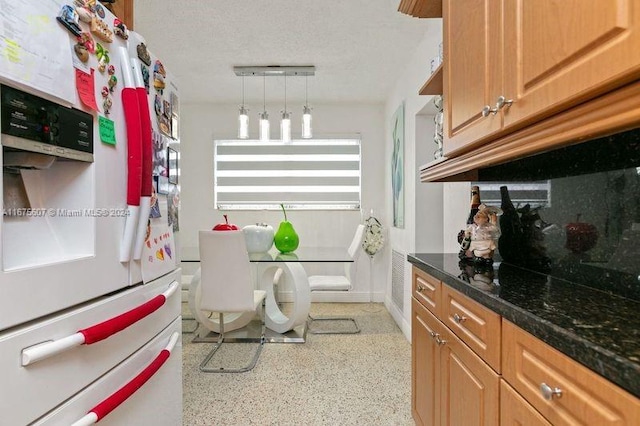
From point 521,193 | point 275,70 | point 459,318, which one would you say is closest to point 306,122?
point 275,70

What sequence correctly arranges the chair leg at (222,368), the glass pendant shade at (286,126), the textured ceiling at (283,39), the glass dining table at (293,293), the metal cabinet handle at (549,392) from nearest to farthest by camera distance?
the metal cabinet handle at (549,392) → the textured ceiling at (283,39) → the chair leg at (222,368) → the glass dining table at (293,293) → the glass pendant shade at (286,126)

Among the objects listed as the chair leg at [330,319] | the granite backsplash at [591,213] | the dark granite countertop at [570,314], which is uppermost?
the granite backsplash at [591,213]

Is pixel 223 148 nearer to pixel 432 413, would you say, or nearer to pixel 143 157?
pixel 143 157

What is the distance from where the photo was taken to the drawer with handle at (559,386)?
1.89 feet

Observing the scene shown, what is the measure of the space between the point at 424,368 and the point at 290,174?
11.0 ft

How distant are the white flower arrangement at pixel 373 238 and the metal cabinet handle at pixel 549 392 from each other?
360 centimetres

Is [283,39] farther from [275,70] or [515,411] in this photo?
[515,411]

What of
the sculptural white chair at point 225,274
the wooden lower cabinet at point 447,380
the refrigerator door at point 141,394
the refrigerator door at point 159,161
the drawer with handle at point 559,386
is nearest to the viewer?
the drawer with handle at point 559,386

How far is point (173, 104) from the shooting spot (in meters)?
1.63

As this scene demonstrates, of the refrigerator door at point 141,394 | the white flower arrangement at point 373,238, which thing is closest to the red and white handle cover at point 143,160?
the refrigerator door at point 141,394

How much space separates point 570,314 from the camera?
2.68 feet

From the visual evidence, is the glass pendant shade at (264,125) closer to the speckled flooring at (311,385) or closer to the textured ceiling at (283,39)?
the textured ceiling at (283,39)

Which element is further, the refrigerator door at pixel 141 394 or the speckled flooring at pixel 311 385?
the speckled flooring at pixel 311 385

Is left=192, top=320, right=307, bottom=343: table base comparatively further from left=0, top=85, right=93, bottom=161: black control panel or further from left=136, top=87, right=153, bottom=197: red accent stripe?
left=0, top=85, right=93, bottom=161: black control panel
